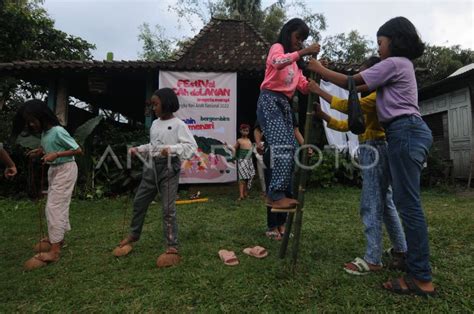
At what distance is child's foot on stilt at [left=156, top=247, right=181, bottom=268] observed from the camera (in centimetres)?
276

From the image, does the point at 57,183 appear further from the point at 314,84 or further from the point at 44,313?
the point at 314,84

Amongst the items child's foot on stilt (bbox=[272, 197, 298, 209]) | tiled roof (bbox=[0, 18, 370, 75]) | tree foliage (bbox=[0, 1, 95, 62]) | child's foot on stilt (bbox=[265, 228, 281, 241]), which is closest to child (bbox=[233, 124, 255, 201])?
tiled roof (bbox=[0, 18, 370, 75])

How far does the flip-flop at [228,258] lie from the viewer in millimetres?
2801

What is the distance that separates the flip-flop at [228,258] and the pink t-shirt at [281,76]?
4.72ft

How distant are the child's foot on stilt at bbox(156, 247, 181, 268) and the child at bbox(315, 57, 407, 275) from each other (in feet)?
4.43

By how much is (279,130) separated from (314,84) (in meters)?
0.47

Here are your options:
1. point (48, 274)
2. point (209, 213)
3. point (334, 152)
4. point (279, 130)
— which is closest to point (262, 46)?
point (334, 152)

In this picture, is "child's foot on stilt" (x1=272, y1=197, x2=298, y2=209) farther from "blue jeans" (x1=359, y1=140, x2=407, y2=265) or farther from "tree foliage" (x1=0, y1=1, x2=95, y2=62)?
"tree foliage" (x1=0, y1=1, x2=95, y2=62)

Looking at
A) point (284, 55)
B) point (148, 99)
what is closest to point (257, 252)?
point (284, 55)

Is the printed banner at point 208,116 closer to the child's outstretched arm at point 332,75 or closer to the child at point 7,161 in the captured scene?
the child at point 7,161

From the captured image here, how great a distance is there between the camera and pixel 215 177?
8.08 meters

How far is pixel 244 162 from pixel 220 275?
4869 mm

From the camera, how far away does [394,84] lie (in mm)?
2256

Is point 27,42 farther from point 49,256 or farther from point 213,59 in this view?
point 49,256
